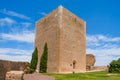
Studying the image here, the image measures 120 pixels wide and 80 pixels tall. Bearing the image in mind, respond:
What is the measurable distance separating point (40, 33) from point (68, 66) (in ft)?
32.1

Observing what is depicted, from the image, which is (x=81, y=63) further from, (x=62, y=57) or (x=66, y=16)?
(x=66, y=16)

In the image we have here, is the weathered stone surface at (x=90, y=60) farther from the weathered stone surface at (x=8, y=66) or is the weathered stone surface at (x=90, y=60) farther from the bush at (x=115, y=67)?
the weathered stone surface at (x=8, y=66)

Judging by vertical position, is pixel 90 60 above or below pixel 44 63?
above

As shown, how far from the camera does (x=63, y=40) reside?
32719mm


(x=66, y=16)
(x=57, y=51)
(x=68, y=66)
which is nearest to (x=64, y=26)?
(x=66, y=16)

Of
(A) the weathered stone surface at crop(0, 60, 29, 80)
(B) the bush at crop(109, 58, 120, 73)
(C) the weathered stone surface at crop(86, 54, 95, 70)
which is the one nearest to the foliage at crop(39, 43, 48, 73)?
(B) the bush at crop(109, 58, 120, 73)

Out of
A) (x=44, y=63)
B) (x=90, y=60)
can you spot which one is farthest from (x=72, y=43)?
(x=90, y=60)

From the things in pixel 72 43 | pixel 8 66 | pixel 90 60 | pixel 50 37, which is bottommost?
pixel 8 66

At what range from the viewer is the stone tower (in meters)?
32.0

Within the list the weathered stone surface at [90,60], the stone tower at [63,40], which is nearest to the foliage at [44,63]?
the stone tower at [63,40]

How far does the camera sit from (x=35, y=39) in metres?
42.0

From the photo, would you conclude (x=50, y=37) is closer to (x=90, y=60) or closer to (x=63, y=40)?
(x=63, y=40)

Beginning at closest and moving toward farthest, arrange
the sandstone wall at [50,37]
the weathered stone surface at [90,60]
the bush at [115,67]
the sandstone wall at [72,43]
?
the bush at [115,67]
the sandstone wall at [50,37]
the sandstone wall at [72,43]
the weathered stone surface at [90,60]

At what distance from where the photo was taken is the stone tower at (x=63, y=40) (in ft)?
105
